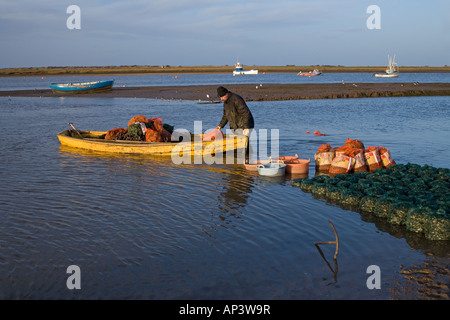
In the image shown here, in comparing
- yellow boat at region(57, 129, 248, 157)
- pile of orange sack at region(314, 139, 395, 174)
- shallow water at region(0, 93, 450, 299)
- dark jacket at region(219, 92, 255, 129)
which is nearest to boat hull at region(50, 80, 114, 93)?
yellow boat at region(57, 129, 248, 157)

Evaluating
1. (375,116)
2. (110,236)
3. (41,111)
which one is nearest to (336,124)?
(375,116)

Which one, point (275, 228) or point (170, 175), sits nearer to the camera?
point (275, 228)

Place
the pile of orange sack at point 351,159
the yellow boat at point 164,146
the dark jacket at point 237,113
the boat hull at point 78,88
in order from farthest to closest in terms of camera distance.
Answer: the boat hull at point 78,88 < the yellow boat at point 164,146 < the dark jacket at point 237,113 < the pile of orange sack at point 351,159

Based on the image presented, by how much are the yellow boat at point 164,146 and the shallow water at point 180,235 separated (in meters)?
0.48

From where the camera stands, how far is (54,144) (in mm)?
19047

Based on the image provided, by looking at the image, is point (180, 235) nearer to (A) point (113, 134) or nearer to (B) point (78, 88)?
(A) point (113, 134)

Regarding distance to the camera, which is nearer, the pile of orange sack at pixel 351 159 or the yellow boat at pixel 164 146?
the pile of orange sack at pixel 351 159

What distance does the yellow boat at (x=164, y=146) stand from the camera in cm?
1445

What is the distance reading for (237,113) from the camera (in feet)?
46.6

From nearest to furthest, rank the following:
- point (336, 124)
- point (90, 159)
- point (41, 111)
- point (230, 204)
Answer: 1. point (230, 204)
2. point (90, 159)
3. point (336, 124)
4. point (41, 111)

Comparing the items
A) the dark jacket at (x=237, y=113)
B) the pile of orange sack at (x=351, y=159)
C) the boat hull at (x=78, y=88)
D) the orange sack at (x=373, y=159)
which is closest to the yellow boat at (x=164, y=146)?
the dark jacket at (x=237, y=113)

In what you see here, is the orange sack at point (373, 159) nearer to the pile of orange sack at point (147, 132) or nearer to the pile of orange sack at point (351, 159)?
the pile of orange sack at point (351, 159)

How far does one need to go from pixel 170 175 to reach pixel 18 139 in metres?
11.1
